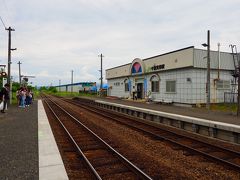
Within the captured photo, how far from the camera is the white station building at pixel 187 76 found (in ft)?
76.7

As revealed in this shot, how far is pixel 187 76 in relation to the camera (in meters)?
23.9

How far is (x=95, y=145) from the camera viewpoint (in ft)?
27.2

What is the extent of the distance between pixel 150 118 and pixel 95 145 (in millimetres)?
8059

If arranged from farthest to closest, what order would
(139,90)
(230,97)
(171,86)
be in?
(139,90), (171,86), (230,97)

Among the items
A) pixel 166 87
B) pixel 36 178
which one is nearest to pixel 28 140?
pixel 36 178

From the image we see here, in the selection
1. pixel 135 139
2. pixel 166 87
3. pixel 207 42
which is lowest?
pixel 135 139

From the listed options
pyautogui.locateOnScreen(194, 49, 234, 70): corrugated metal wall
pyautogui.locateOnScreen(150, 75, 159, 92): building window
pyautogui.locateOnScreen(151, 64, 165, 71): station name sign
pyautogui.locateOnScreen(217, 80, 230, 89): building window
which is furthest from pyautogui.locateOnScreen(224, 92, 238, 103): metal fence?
pyautogui.locateOnScreen(150, 75, 159, 92): building window

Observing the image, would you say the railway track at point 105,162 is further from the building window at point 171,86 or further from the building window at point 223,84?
the building window at point 223,84

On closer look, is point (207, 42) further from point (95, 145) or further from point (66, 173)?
point (66, 173)

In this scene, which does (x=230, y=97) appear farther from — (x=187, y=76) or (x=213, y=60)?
(x=187, y=76)

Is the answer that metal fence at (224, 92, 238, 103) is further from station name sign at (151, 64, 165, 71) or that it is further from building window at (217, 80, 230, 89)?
station name sign at (151, 64, 165, 71)

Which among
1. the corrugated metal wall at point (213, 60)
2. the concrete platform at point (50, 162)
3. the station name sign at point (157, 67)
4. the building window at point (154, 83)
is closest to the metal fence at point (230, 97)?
the corrugated metal wall at point (213, 60)

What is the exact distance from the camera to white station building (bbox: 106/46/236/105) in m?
23.4

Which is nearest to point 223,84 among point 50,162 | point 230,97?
point 230,97
